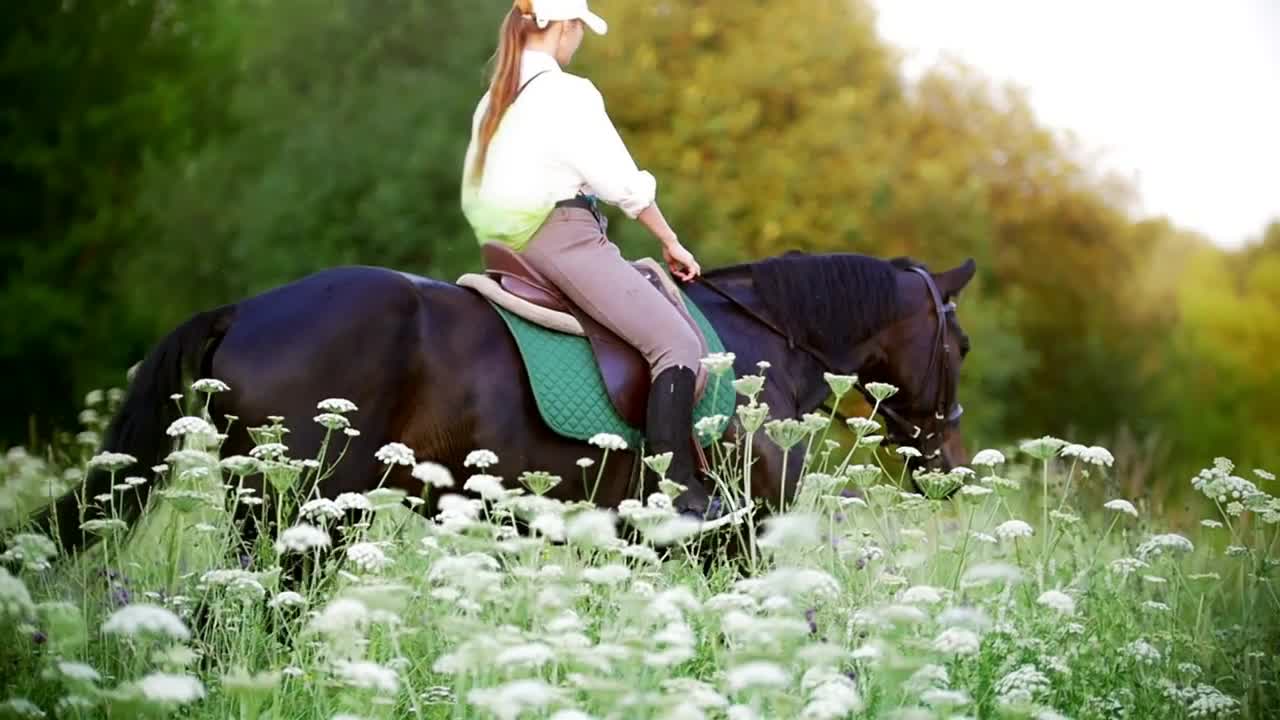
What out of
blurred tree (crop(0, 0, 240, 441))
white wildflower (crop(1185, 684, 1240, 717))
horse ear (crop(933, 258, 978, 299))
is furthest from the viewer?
blurred tree (crop(0, 0, 240, 441))

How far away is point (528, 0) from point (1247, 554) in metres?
3.55

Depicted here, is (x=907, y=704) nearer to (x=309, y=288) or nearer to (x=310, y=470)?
(x=310, y=470)

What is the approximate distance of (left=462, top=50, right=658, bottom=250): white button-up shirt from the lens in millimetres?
6234

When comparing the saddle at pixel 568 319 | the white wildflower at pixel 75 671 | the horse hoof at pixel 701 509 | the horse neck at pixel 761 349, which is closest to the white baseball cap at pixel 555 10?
the saddle at pixel 568 319

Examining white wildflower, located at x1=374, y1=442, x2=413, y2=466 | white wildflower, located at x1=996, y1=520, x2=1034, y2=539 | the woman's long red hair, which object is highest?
the woman's long red hair

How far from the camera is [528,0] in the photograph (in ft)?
20.4

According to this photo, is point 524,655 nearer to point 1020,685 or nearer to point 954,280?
point 1020,685

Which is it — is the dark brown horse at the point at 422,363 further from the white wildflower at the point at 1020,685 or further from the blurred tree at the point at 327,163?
the blurred tree at the point at 327,163

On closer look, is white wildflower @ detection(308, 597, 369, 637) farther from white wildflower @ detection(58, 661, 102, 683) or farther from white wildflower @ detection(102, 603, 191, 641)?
white wildflower @ detection(58, 661, 102, 683)

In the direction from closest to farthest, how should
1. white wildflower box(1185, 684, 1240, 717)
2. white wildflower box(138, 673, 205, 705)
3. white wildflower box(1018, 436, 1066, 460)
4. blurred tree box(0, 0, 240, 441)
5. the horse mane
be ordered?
1. white wildflower box(138, 673, 205, 705)
2. white wildflower box(1185, 684, 1240, 717)
3. white wildflower box(1018, 436, 1066, 460)
4. the horse mane
5. blurred tree box(0, 0, 240, 441)

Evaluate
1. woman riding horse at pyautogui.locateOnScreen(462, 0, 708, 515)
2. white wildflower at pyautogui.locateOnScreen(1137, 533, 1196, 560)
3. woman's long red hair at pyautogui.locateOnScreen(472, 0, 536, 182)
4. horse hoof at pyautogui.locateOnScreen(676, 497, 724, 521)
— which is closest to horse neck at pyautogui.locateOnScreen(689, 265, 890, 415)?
woman riding horse at pyautogui.locateOnScreen(462, 0, 708, 515)

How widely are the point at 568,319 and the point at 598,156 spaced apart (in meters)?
0.68

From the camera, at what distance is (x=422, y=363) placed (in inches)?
238

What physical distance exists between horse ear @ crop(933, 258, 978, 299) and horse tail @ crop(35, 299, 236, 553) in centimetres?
349
